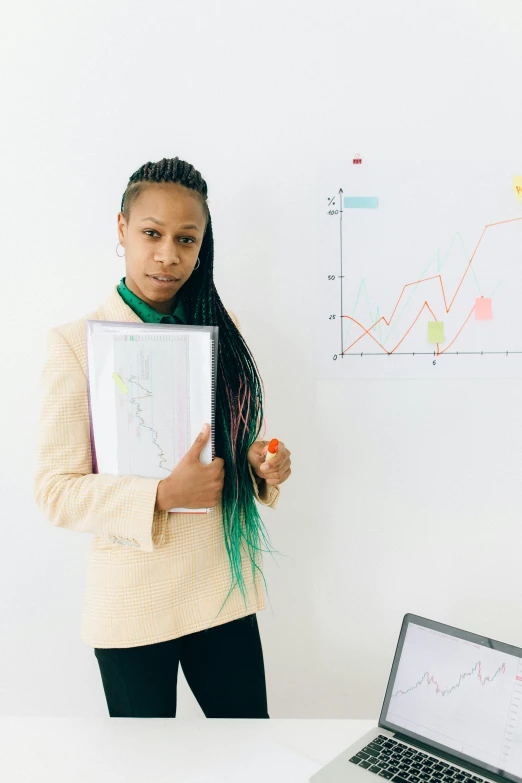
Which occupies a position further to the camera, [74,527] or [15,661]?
[15,661]

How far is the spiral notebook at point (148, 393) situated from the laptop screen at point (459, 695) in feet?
1.39

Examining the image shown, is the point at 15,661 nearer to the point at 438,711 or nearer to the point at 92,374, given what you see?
the point at 92,374

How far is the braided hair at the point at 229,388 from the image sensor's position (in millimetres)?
1104

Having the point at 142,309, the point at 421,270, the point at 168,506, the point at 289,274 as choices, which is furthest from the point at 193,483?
the point at 421,270

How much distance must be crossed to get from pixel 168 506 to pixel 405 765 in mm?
509

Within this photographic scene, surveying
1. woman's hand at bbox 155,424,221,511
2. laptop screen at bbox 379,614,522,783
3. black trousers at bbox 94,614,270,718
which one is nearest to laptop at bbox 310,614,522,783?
laptop screen at bbox 379,614,522,783

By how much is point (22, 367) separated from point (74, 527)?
0.57 metres

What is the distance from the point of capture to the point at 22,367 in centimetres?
145

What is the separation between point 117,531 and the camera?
99 cm

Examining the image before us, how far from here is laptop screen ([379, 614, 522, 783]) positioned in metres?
0.92

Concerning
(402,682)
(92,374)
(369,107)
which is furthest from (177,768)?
(369,107)

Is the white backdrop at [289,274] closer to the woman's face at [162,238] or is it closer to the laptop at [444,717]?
the woman's face at [162,238]

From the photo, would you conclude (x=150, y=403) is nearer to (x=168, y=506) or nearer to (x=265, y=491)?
(x=168, y=506)

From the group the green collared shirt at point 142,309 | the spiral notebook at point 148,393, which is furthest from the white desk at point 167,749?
the green collared shirt at point 142,309
